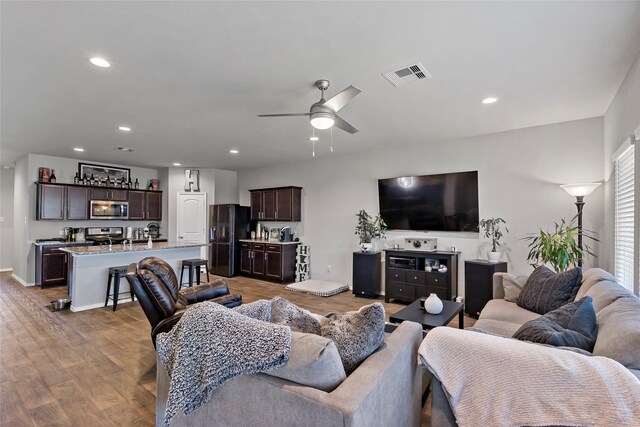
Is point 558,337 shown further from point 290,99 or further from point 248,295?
point 248,295

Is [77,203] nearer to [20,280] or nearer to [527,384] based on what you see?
[20,280]

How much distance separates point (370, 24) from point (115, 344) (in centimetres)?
383

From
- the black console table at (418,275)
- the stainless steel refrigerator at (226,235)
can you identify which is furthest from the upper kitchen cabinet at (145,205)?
the black console table at (418,275)

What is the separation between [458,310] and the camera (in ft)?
10.0

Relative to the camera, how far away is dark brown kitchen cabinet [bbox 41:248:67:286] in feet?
19.5

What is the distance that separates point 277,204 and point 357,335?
5.62 meters

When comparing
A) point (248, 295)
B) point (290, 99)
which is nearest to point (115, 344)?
point (248, 295)

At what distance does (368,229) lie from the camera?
5.48 meters

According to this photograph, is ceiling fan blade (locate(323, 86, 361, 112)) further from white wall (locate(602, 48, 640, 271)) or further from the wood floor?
the wood floor

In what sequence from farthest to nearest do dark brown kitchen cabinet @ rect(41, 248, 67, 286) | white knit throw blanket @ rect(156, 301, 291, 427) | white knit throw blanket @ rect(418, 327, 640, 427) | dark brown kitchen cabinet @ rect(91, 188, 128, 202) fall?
dark brown kitchen cabinet @ rect(91, 188, 128, 202)
dark brown kitchen cabinet @ rect(41, 248, 67, 286)
white knit throw blanket @ rect(156, 301, 291, 427)
white knit throw blanket @ rect(418, 327, 640, 427)

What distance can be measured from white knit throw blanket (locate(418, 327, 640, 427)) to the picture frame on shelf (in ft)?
25.8

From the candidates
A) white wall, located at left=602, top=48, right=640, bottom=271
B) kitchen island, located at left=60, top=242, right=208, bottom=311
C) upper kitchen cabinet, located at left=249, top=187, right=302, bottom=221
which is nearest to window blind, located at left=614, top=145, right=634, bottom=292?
white wall, located at left=602, top=48, right=640, bottom=271

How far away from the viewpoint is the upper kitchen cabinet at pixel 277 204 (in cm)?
672

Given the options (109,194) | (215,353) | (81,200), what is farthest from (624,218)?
(81,200)
